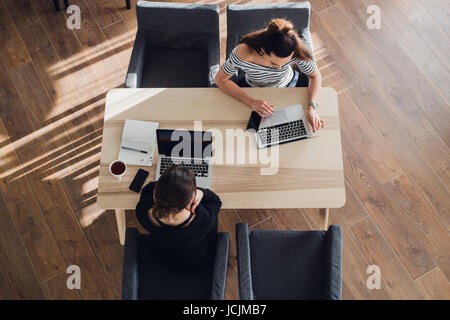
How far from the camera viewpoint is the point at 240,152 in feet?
7.08

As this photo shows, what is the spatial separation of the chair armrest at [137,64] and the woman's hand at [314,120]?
104cm

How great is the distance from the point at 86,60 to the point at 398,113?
2.40 metres

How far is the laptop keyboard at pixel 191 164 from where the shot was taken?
212 centimetres

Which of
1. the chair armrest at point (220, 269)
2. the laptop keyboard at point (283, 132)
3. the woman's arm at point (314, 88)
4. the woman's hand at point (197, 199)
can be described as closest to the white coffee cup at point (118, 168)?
the woman's hand at point (197, 199)

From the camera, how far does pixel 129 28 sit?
133 inches

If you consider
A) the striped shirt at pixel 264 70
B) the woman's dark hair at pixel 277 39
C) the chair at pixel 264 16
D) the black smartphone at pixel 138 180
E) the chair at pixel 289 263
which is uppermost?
the woman's dark hair at pixel 277 39

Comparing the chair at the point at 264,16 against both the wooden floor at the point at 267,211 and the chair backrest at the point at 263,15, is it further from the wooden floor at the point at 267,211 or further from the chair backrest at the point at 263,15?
the wooden floor at the point at 267,211

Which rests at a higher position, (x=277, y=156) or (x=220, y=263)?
(x=277, y=156)

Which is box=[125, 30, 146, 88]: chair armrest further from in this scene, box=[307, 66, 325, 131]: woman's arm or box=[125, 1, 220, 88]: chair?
box=[307, 66, 325, 131]: woman's arm

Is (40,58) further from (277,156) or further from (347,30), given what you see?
(347,30)

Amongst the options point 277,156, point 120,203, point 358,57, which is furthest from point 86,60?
point 358,57

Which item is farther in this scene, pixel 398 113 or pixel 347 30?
pixel 347 30
